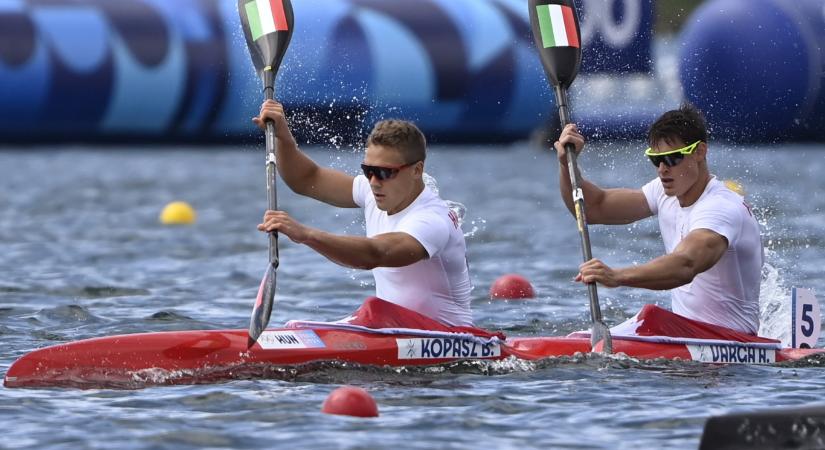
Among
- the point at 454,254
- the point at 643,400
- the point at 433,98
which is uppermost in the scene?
the point at 433,98

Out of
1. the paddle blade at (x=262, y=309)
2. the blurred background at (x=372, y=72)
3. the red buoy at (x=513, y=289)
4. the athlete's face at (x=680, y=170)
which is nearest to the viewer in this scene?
the paddle blade at (x=262, y=309)

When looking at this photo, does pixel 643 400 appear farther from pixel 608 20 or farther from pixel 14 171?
pixel 14 171

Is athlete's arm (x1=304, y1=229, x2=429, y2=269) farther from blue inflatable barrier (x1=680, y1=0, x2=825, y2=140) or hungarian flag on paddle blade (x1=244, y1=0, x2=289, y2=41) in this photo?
blue inflatable barrier (x1=680, y1=0, x2=825, y2=140)

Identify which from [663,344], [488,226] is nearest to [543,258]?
[488,226]

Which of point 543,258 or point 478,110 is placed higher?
point 478,110

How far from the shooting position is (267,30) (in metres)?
8.56

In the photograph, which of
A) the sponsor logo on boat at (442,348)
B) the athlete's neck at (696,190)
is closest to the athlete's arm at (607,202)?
the athlete's neck at (696,190)

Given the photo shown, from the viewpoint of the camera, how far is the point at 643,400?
6.72 m

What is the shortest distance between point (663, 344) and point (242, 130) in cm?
2157

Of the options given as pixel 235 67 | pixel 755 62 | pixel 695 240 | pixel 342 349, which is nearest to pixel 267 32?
pixel 342 349

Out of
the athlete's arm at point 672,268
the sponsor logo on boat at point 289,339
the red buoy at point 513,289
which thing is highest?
the athlete's arm at point 672,268

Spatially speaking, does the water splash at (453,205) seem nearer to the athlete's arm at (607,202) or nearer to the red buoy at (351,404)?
the athlete's arm at (607,202)

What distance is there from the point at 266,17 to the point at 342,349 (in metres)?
2.38

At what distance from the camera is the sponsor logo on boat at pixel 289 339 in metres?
7.12
